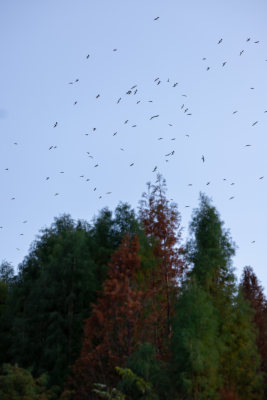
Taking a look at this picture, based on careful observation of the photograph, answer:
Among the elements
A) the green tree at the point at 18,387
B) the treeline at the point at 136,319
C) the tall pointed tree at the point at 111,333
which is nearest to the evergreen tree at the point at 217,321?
the treeline at the point at 136,319

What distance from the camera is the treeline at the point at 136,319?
736 inches

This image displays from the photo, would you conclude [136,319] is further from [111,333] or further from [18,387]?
[18,387]

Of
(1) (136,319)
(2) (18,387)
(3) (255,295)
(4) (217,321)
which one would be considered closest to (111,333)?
(1) (136,319)

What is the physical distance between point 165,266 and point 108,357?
8132 millimetres

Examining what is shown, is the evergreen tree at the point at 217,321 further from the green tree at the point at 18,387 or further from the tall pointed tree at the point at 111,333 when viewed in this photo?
the green tree at the point at 18,387

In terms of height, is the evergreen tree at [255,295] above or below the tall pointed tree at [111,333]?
above

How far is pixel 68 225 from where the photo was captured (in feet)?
135

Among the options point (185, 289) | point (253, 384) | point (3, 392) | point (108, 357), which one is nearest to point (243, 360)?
point (253, 384)

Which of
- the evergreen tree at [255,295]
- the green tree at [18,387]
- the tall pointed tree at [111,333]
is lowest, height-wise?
the green tree at [18,387]

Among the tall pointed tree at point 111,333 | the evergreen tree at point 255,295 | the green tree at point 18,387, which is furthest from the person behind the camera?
the evergreen tree at point 255,295

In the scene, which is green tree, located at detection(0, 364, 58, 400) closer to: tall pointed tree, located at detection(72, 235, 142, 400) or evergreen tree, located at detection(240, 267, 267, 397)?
tall pointed tree, located at detection(72, 235, 142, 400)

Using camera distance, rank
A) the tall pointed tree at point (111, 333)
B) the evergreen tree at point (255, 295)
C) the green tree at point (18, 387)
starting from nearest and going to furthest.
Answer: the green tree at point (18, 387), the tall pointed tree at point (111, 333), the evergreen tree at point (255, 295)

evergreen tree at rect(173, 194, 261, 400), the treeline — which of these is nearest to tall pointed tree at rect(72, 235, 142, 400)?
the treeline

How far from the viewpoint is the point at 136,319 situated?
20.7 meters
